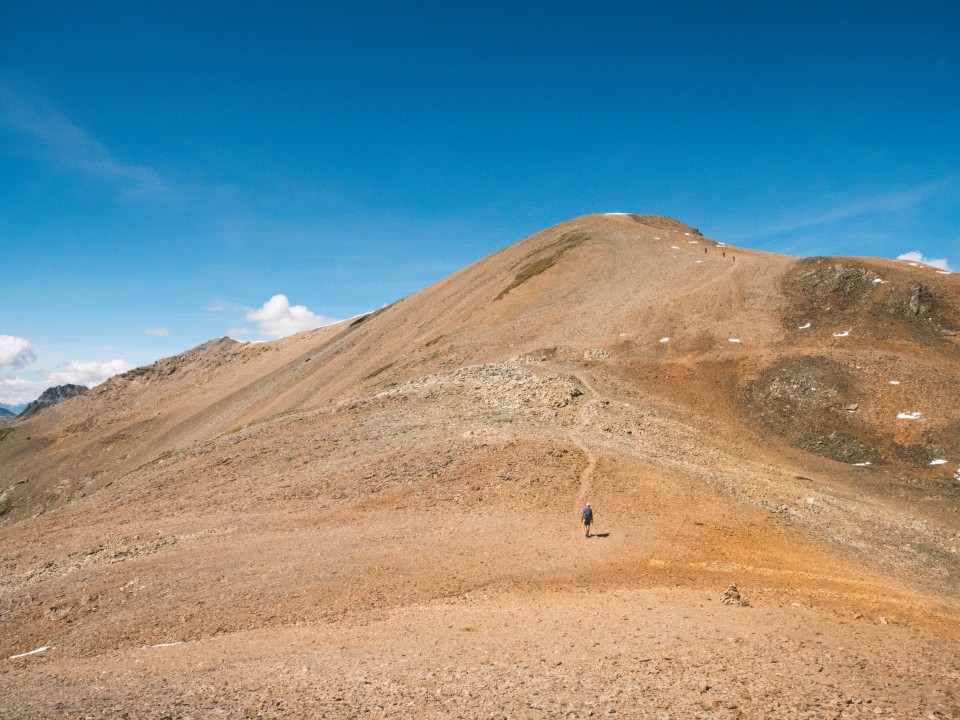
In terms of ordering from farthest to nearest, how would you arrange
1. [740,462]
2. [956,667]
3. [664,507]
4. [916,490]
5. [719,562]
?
[740,462], [916,490], [664,507], [719,562], [956,667]

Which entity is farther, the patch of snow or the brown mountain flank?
the patch of snow

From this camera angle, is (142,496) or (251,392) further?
(251,392)

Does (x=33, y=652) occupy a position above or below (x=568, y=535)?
below

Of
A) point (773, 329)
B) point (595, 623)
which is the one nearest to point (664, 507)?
point (595, 623)

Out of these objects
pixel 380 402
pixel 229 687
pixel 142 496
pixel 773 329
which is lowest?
pixel 229 687

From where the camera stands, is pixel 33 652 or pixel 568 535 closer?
pixel 33 652

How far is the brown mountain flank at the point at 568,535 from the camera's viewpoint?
14031 mm

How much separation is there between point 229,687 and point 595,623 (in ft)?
34.4

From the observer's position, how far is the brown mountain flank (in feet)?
46.0

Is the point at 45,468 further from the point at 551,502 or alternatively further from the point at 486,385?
the point at 551,502

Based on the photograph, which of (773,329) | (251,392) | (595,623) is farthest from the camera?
(251,392)

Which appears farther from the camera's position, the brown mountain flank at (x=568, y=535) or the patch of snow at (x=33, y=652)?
the patch of snow at (x=33, y=652)

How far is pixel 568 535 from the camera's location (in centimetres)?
2456

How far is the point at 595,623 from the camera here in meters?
17.2
